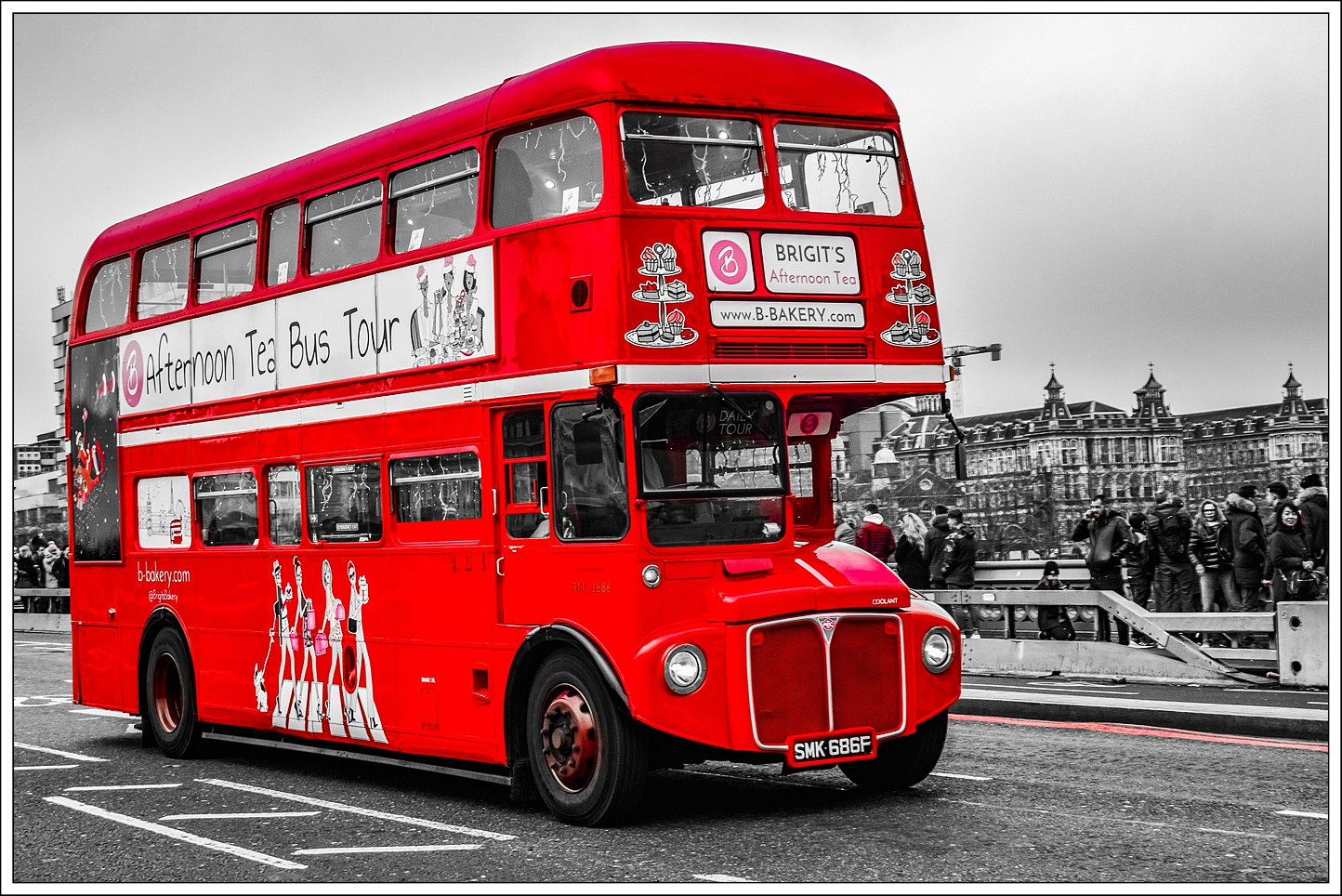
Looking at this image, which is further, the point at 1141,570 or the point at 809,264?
the point at 1141,570

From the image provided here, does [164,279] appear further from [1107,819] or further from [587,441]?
[1107,819]

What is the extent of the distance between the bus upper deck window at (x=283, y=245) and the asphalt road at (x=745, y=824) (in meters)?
3.46

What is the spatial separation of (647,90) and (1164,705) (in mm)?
6753

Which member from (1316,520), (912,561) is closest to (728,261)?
(1316,520)

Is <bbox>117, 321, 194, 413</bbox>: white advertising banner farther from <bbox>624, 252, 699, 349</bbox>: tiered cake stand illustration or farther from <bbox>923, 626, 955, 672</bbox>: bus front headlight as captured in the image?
<bbox>923, 626, 955, 672</bbox>: bus front headlight

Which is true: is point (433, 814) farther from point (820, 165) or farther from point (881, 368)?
point (820, 165)

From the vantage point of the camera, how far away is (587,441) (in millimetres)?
8617

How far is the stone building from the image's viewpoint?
2144cm

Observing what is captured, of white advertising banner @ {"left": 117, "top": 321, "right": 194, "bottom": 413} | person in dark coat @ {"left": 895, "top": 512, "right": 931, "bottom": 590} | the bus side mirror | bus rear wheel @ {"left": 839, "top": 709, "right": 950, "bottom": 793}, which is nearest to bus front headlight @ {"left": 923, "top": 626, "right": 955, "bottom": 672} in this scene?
bus rear wheel @ {"left": 839, "top": 709, "right": 950, "bottom": 793}

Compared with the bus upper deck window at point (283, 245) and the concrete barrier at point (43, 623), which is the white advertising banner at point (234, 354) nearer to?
the bus upper deck window at point (283, 245)

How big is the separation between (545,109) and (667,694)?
130 inches

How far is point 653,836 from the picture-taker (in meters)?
8.27

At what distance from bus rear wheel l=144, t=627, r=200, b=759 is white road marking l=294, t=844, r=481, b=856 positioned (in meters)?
4.87

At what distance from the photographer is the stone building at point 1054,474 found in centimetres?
2144
